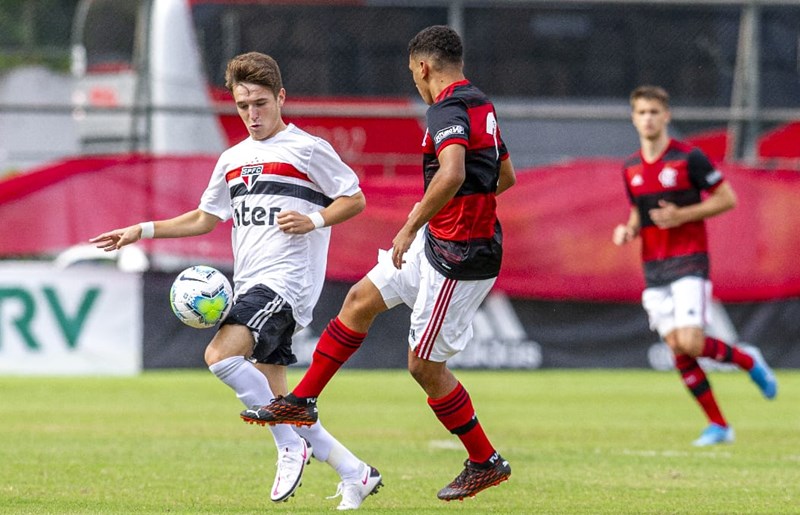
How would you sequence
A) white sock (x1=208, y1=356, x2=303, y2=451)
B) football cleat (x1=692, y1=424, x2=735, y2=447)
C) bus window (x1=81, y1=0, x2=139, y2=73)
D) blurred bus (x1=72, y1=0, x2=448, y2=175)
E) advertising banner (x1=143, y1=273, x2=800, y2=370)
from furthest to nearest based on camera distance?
bus window (x1=81, y1=0, x2=139, y2=73)
blurred bus (x1=72, y1=0, x2=448, y2=175)
advertising banner (x1=143, y1=273, x2=800, y2=370)
football cleat (x1=692, y1=424, x2=735, y2=447)
white sock (x1=208, y1=356, x2=303, y2=451)

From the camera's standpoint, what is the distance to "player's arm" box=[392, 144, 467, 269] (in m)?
6.41

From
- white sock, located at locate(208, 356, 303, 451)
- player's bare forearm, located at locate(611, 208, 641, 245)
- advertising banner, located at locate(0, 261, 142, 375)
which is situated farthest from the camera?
advertising banner, located at locate(0, 261, 142, 375)

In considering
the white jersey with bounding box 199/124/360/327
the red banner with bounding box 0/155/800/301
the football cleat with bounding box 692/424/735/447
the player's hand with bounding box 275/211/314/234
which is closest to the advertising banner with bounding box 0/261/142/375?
the red banner with bounding box 0/155/800/301

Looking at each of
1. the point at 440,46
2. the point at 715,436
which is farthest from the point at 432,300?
the point at 715,436

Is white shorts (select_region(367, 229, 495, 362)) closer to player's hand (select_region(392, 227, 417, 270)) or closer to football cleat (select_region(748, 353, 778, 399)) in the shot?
player's hand (select_region(392, 227, 417, 270))

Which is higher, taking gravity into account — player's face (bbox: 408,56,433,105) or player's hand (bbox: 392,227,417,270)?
player's face (bbox: 408,56,433,105)

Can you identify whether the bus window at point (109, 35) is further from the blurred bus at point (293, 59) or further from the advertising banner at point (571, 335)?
the advertising banner at point (571, 335)

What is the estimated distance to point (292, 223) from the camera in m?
6.71

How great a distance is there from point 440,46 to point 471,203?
0.76 meters

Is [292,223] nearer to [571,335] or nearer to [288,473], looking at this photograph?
[288,473]

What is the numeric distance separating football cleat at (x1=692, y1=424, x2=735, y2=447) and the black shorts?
13.1ft

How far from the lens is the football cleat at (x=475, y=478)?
22.6ft

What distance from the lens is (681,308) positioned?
10.3 m

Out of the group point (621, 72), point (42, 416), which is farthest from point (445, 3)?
point (42, 416)
